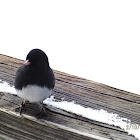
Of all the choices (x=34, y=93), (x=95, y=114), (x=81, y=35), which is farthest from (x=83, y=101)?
(x=81, y=35)

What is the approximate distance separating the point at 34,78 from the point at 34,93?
79 millimetres

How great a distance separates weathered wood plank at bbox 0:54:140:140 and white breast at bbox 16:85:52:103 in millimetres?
72

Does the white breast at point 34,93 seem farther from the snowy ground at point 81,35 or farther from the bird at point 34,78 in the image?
the snowy ground at point 81,35

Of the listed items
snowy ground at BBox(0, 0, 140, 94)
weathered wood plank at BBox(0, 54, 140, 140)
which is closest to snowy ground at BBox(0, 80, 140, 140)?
weathered wood plank at BBox(0, 54, 140, 140)

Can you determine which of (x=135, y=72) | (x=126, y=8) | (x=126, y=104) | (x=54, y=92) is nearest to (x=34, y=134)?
(x=54, y=92)

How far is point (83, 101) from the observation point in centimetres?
169

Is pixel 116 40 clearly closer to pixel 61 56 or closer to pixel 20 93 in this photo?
pixel 61 56

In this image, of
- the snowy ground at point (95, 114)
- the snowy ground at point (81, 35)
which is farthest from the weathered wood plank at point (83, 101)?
the snowy ground at point (81, 35)

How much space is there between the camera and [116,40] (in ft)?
16.8

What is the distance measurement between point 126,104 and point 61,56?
2.82 m

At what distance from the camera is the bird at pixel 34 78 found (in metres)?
1.47

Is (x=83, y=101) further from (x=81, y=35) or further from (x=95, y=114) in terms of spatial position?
(x=81, y=35)

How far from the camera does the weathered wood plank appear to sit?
56.1 inches

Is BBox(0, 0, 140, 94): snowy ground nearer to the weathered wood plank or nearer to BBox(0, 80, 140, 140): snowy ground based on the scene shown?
the weathered wood plank
